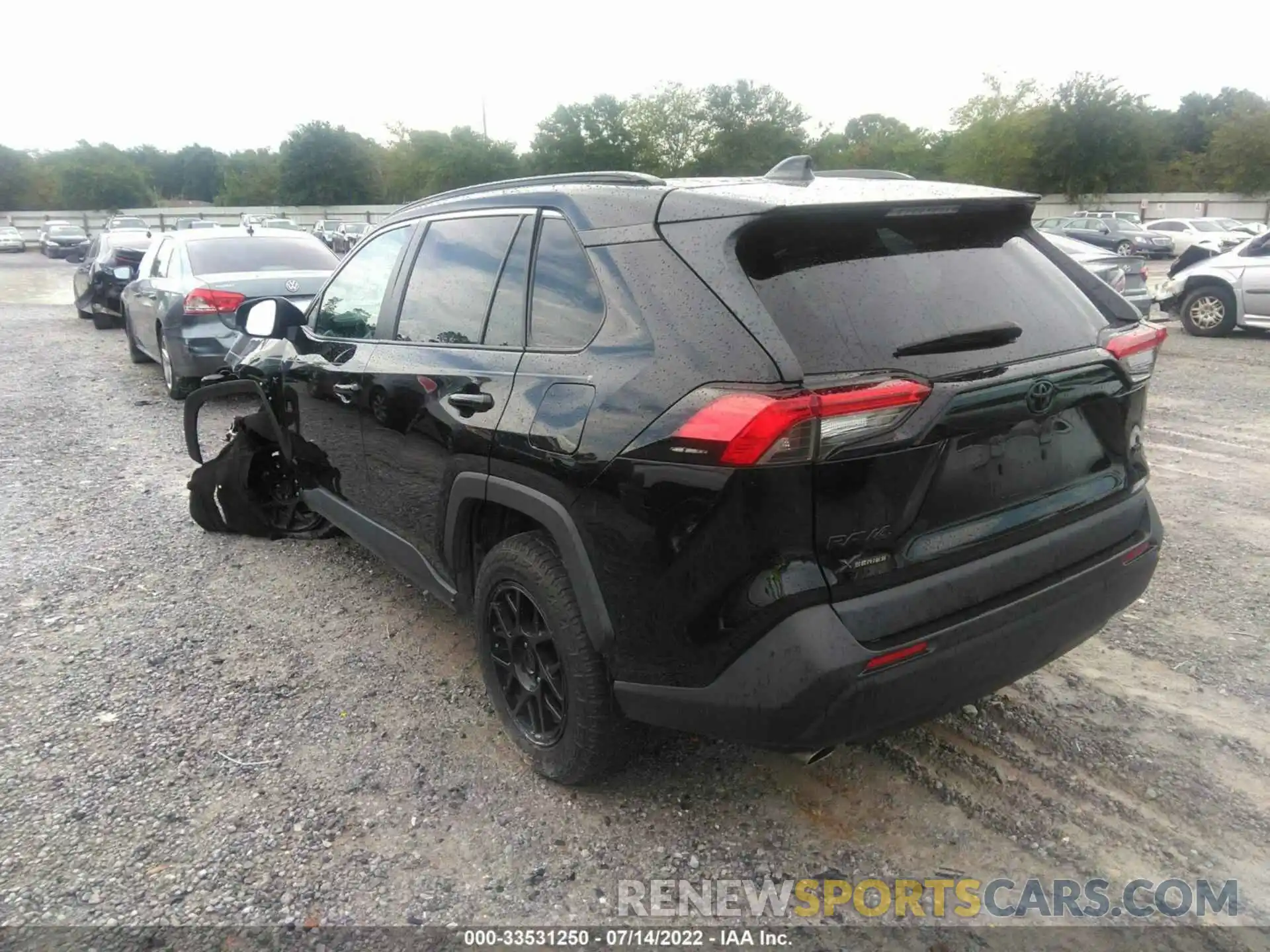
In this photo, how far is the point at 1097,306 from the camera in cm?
276

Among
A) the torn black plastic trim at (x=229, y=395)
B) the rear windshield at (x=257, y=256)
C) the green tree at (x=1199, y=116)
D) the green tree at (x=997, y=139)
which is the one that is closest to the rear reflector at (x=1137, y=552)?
the torn black plastic trim at (x=229, y=395)

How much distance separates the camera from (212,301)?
8203 mm

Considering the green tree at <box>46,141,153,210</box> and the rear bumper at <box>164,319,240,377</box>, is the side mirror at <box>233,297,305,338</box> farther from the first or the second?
the green tree at <box>46,141,153,210</box>

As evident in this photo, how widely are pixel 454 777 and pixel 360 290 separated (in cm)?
223

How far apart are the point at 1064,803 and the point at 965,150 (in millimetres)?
59941

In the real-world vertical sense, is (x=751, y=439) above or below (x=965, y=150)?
below

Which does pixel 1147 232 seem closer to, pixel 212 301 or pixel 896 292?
pixel 212 301

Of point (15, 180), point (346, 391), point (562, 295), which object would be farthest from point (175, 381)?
point (15, 180)

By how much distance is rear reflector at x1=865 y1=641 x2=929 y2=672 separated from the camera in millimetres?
2062

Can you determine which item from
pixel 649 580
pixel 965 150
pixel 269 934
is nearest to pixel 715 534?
pixel 649 580

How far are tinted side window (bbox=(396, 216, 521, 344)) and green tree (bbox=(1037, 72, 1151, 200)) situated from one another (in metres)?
53.1

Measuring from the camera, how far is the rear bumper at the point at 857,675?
2049 millimetres

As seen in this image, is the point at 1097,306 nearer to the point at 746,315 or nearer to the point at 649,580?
the point at 746,315

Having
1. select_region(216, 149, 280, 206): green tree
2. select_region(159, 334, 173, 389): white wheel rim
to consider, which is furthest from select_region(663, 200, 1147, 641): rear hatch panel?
select_region(216, 149, 280, 206): green tree
